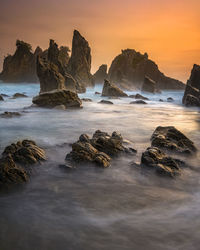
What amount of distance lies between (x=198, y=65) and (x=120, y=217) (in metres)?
37.6

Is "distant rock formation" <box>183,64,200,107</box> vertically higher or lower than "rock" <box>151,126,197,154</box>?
higher

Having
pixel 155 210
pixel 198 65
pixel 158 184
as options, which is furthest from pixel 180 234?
pixel 198 65

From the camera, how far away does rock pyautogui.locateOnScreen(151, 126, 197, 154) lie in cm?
769

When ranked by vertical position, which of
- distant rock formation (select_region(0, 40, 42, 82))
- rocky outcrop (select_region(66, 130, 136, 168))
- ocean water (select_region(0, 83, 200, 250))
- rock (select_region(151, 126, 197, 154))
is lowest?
ocean water (select_region(0, 83, 200, 250))

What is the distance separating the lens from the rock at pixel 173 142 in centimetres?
769

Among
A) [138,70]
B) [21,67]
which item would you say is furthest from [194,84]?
[138,70]

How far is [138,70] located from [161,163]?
4753 inches

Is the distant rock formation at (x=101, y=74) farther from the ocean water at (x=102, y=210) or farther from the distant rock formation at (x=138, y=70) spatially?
the ocean water at (x=102, y=210)

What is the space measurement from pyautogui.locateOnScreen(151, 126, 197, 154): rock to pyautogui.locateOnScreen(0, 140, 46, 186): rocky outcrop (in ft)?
12.3

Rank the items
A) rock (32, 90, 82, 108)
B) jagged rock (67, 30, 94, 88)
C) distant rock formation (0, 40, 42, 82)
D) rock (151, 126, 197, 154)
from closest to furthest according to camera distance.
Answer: rock (151, 126, 197, 154) < rock (32, 90, 82, 108) < jagged rock (67, 30, 94, 88) < distant rock formation (0, 40, 42, 82)

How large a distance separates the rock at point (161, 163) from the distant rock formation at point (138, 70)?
112846mm

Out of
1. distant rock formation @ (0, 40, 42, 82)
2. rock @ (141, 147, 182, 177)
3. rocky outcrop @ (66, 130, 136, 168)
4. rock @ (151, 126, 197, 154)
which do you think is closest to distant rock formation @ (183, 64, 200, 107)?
rock @ (151, 126, 197, 154)

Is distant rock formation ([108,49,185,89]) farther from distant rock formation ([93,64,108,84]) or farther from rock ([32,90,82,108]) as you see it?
rock ([32,90,82,108])

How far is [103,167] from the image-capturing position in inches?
237
